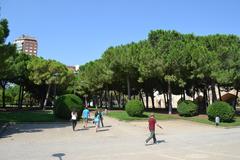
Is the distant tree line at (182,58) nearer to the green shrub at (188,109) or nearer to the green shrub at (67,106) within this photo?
the green shrub at (188,109)

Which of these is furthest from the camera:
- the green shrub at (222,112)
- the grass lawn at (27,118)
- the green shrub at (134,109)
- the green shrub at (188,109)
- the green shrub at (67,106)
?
the green shrub at (188,109)

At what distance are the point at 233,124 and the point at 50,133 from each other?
627 inches

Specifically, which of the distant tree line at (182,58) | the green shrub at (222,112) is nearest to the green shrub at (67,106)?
the distant tree line at (182,58)

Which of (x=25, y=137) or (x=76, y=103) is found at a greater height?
(x=76, y=103)

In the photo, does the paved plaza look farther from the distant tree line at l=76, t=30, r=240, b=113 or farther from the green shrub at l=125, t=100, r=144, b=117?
the distant tree line at l=76, t=30, r=240, b=113

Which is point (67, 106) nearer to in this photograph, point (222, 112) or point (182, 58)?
point (222, 112)

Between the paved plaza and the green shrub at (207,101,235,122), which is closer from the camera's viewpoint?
the paved plaza

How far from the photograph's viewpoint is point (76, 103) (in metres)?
29.1

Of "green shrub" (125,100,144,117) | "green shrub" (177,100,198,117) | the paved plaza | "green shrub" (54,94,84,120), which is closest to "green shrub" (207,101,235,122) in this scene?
"green shrub" (177,100,198,117)

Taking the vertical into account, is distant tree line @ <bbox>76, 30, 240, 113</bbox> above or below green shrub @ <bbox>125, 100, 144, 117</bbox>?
above

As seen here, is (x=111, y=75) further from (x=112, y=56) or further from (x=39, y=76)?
(x=39, y=76)

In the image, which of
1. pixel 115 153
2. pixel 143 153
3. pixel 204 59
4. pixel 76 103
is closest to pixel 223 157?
pixel 143 153

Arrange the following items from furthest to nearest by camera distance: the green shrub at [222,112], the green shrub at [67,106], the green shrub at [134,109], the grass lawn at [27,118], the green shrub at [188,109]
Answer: the green shrub at [188,109], the green shrub at [134,109], the green shrub at [222,112], the green shrub at [67,106], the grass lawn at [27,118]

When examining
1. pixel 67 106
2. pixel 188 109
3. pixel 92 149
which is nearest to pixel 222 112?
pixel 188 109
